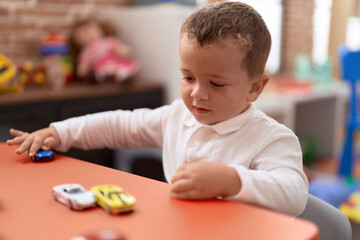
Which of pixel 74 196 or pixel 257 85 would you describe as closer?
pixel 74 196

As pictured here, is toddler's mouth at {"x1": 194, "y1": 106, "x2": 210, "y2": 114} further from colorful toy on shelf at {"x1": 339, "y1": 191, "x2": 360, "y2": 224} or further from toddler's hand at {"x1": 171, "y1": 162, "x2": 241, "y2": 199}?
colorful toy on shelf at {"x1": 339, "y1": 191, "x2": 360, "y2": 224}

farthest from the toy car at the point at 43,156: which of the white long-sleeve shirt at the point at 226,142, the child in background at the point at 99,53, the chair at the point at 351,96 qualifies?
the chair at the point at 351,96

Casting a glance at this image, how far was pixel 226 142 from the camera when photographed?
0.83m

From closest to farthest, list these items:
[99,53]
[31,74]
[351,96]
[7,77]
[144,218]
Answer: [144,218] < [7,77] < [31,74] < [99,53] < [351,96]

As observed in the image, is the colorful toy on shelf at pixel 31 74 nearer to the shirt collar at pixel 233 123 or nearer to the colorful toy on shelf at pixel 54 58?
the colorful toy on shelf at pixel 54 58

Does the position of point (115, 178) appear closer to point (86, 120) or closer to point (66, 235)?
point (66, 235)

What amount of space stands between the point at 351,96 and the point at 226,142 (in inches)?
88.0

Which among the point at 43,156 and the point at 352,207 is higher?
the point at 43,156

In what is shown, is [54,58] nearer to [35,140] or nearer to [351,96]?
[35,140]

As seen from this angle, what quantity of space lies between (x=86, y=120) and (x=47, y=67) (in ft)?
3.91

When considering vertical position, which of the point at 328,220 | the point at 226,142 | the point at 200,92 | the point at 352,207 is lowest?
the point at 352,207

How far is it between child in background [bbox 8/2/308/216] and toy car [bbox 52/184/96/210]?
0.12 metres

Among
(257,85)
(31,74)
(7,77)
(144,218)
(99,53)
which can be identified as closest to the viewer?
(144,218)

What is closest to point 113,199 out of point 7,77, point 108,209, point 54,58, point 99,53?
point 108,209
